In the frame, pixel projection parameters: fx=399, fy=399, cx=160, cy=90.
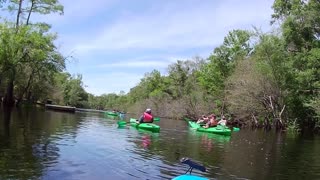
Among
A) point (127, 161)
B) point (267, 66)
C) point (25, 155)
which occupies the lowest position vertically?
point (127, 161)

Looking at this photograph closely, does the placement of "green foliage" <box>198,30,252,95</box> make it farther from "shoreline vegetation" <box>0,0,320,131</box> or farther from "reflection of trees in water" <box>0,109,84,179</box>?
"reflection of trees in water" <box>0,109,84,179</box>

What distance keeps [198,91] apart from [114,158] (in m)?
53.3

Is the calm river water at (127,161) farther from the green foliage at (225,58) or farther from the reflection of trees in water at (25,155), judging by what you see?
the green foliage at (225,58)

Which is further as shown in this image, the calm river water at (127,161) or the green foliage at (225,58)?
the green foliage at (225,58)

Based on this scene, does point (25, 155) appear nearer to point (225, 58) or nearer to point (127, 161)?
point (127, 161)

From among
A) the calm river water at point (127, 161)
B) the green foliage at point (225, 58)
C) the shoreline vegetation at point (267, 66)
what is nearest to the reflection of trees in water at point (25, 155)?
the calm river water at point (127, 161)

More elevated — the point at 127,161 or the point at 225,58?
the point at 225,58

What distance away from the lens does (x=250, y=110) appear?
4638 cm

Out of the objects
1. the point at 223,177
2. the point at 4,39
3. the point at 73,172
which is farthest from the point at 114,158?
the point at 4,39

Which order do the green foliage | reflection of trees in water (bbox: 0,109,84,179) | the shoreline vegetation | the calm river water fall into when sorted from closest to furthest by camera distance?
1. reflection of trees in water (bbox: 0,109,84,179)
2. the calm river water
3. the shoreline vegetation
4. the green foliage

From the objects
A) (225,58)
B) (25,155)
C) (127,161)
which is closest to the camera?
(25,155)

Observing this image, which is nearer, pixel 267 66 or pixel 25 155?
pixel 25 155

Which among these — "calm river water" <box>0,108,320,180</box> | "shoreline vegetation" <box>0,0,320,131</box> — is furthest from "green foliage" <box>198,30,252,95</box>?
"calm river water" <box>0,108,320,180</box>

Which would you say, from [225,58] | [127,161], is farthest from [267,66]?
[127,161]
